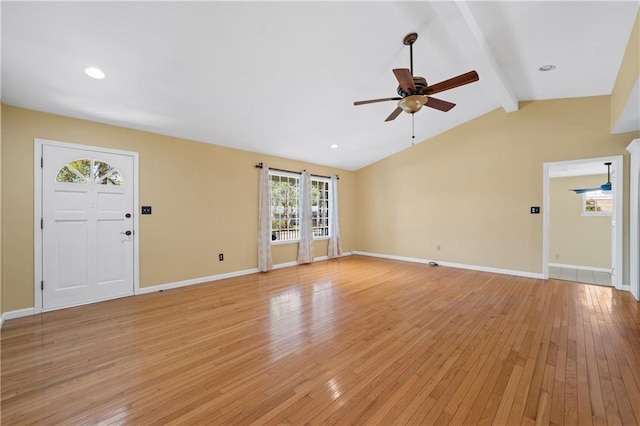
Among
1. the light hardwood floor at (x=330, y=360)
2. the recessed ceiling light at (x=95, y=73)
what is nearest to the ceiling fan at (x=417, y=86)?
the light hardwood floor at (x=330, y=360)

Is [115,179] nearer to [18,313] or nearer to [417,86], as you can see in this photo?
[18,313]

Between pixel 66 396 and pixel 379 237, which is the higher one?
pixel 379 237

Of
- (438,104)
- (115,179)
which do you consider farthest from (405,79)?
(115,179)

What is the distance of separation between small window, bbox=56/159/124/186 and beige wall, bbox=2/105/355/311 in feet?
0.89

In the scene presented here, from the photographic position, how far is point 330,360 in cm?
224

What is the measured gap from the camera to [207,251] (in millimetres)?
4844

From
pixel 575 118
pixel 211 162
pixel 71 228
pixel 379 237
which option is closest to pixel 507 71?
pixel 575 118

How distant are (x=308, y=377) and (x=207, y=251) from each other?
3501mm

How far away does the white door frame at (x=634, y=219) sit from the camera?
3.76m

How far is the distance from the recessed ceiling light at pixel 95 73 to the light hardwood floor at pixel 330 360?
8.99 feet

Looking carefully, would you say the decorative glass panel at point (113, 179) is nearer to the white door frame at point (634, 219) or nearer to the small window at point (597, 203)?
the white door frame at point (634, 219)

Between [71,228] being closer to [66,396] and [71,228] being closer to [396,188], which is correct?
[66,396]

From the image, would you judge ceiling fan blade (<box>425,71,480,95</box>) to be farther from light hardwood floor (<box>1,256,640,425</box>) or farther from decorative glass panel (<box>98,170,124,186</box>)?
decorative glass panel (<box>98,170,124,186</box>)

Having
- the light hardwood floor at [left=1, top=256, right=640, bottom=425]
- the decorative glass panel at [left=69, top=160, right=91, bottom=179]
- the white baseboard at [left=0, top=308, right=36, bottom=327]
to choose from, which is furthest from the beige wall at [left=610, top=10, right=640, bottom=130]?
the white baseboard at [left=0, top=308, right=36, bottom=327]
